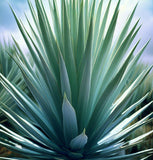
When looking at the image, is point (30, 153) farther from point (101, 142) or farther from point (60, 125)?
point (101, 142)

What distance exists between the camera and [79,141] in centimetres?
122

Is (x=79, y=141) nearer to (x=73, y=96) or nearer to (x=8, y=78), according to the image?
(x=73, y=96)

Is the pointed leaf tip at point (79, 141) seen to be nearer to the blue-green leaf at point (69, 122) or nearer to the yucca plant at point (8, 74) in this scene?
the blue-green leaf at point (69, 122)

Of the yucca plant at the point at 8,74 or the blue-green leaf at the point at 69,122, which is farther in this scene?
the yucca plant at the point at 8,74

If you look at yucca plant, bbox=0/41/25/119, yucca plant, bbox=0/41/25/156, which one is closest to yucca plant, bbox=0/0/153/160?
yucca plant, bbox=0/41/25/156

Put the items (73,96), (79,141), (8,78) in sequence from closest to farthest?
(79,141)
(73,96)
(8,78)

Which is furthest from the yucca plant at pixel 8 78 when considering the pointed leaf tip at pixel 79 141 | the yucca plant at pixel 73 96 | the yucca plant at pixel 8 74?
the pointed leaf tip at pixel 79 141

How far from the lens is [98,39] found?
5.07 feet

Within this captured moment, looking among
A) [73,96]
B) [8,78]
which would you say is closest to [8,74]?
[8,78]

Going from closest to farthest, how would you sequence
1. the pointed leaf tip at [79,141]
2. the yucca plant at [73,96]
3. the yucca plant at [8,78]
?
the pointed leaf tip at [79,141] → the yucca plant at [73,96] → the yucca plant at [8,78]

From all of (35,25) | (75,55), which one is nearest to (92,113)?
(75,55)

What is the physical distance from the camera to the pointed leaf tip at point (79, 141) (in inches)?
46.0

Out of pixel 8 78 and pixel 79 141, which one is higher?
pixel 8 78

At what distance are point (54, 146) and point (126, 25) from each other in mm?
858
